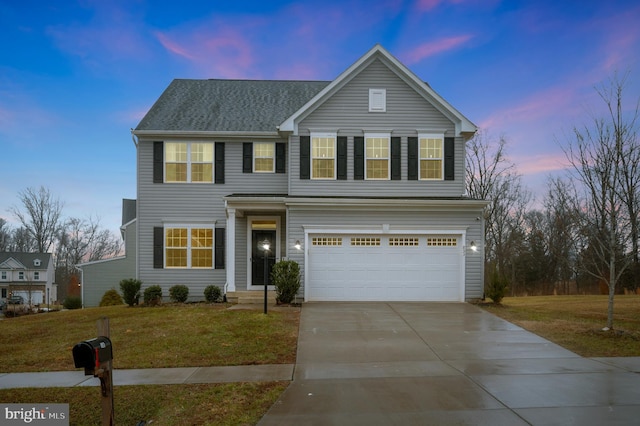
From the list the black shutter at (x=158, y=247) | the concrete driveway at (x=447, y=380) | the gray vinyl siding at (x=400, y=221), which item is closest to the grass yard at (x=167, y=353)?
the concrete driveway at (x=447, y=380)

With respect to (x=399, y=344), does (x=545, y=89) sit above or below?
above

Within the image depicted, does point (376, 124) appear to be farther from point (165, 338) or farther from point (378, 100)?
point (165, 338)

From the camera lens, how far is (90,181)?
52781mm

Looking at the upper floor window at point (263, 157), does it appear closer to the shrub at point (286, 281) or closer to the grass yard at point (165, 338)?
the shrub at point (286, 281)

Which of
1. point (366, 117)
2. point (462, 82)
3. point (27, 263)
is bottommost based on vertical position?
point (27, 263)

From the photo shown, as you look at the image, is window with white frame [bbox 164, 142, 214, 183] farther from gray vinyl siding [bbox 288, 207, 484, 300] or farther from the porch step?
the porch step

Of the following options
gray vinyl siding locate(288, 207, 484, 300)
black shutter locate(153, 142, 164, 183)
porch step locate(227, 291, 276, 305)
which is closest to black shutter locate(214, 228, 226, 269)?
porch step locate(227, 291, 276, 305)

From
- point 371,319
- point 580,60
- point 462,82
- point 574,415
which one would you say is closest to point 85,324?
point 371,319

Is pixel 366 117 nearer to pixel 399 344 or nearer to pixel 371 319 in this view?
pixel 371 319

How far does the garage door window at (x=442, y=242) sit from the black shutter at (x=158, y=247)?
9.98m

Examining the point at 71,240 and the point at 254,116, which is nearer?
the point at 254,116

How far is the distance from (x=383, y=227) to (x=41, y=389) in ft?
35.4

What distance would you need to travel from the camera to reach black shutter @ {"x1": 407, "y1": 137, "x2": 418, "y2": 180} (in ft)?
53.0

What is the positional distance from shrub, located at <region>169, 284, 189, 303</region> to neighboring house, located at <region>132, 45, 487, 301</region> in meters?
0.53
